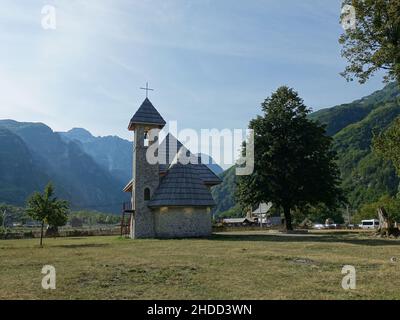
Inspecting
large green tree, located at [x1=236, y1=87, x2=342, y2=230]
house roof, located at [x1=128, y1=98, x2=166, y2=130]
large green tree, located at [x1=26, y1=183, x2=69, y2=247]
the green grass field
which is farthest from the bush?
the green grass field

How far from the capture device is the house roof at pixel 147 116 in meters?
36.8

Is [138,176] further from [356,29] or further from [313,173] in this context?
[356,29]

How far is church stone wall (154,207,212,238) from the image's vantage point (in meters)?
34.7

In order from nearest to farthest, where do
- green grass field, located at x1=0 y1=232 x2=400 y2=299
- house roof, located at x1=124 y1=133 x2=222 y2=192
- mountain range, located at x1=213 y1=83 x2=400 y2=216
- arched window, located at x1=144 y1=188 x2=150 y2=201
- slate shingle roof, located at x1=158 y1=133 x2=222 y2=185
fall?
green grass field, located at x1=0 y1=232 x2=400 y2=299 < arched window, located at x1=144 y1=188 x2=150 y2=201 < house roof, located at x1=124 y1=133 x2=222 y2=192 < slate shingle roof, located at x1=158 y1=133 x2=222 y2=185 < mountain range, located at x1=213 y1=83 x2=400 y2=216

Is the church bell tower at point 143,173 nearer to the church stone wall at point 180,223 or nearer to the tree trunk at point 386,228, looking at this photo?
the church stone wall at point 180,223

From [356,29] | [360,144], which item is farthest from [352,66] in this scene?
[360,144]

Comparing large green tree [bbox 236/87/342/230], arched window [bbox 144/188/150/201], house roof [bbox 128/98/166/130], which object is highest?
house roof [bbox 128/98/166/130]

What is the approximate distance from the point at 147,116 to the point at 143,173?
18.1 feet

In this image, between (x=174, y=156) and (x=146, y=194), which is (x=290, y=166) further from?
(x=146, y=194)

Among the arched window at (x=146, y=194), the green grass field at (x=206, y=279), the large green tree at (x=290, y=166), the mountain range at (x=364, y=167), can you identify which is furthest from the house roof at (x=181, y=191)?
the mountain range at (x=364, y=167)

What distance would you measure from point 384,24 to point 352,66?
3.19 m

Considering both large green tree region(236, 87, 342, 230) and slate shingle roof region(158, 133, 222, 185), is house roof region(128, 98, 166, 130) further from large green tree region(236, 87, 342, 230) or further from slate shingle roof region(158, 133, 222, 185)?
large green tree region(236, 87, 342, 230)

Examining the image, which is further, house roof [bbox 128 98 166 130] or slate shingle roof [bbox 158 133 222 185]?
slate shingle roof [bbox 158 133 222 185]

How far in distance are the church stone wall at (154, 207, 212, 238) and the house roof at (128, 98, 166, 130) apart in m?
8.29
